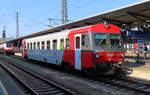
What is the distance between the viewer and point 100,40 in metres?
10.6

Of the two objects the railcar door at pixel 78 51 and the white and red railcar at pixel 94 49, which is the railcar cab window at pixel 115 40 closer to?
the white and red railcar at pixel 94 49

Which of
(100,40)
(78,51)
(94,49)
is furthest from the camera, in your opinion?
(78,51)

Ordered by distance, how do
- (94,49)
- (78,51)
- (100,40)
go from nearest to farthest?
1. (94,49)
2. (100,40)
3. (78,51)

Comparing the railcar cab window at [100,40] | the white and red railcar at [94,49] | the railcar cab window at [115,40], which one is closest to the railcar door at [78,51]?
the white and red railcar at [94,49]

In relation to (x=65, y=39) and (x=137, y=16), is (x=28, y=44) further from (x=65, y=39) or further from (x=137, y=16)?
(x=137, y=16)

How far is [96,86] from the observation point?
9180 millimetres

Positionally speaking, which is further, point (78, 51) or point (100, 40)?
point (78, 51)

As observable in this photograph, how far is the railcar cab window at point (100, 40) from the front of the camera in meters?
10.4

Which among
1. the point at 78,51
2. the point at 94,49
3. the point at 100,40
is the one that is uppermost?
the point at 100,40

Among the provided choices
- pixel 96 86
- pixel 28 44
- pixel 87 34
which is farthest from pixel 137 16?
pixel 28 44

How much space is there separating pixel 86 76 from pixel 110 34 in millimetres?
3005

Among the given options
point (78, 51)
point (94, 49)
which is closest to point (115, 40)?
point (94, 49)

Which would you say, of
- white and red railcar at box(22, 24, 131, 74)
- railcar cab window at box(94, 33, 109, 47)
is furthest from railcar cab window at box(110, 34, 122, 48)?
railcar cab window at box(94, 33, 109, 47)

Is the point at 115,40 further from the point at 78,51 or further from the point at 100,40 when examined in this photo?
the point at 78,51
